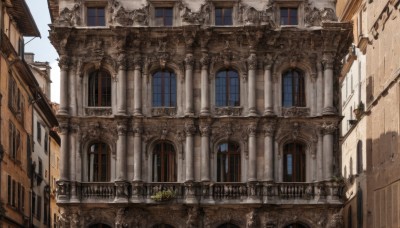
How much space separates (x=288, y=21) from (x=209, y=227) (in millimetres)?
14317

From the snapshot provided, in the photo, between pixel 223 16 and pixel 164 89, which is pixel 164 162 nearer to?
pixel 164 89

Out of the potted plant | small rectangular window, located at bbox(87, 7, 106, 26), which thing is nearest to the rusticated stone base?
the potted plant

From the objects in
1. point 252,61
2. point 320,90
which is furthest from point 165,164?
point 320,90

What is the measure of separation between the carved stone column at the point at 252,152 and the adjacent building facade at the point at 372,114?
24.7ft

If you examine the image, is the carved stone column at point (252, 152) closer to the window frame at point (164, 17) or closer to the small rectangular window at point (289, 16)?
the small rectangular window at point (289, 16)

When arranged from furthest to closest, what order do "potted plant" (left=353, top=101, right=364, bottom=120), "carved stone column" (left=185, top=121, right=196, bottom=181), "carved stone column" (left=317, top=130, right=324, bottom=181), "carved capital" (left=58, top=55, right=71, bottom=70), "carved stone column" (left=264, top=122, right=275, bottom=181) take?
1. "potted plant" (left=353, top=101, right=364, bottom=120)
2. "carved capital" (left=58, top=55, right=71, bottom=70)
3. "carved stone column" (left=317, top=130, right=324, bottom=181)
4. "carved stone column" (left=185, top=121, right=196, bottom=181)
5. "carved stone column" (left=264, top=122, right=275, bottom=181)

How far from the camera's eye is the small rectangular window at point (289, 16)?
198 ft

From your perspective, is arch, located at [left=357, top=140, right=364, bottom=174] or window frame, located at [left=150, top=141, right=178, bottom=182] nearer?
window frame, located at [left=150, top=141, right=178, bottom=182]

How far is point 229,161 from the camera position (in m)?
59.0

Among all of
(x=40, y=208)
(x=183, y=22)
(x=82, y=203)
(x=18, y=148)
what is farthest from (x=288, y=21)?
(x=40, y=208)

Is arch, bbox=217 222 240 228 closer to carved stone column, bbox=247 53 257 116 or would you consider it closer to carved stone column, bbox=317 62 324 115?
carved stone column, bbox=247 53 257 116

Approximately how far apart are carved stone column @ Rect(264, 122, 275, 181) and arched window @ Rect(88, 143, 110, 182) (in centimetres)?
1001

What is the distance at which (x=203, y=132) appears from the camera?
58.1 metres

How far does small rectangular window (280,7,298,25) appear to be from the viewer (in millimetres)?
60281
